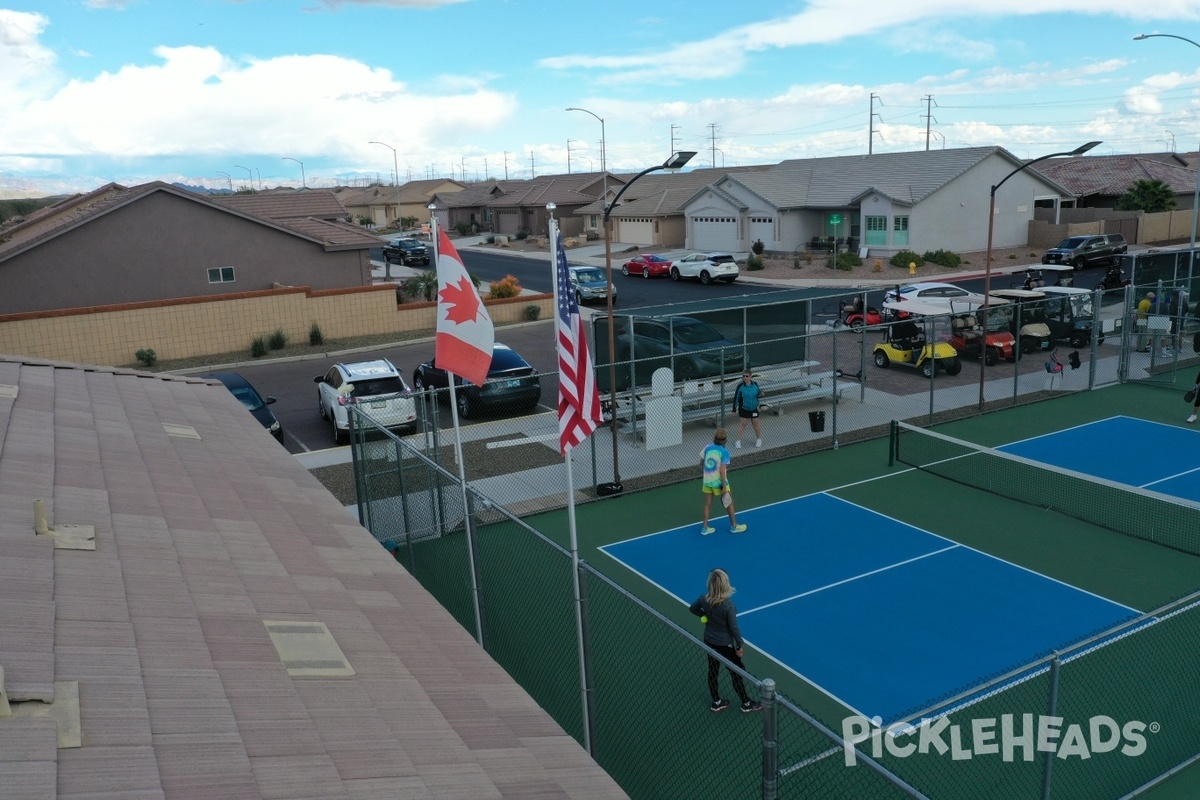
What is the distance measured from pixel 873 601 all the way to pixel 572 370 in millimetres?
5835

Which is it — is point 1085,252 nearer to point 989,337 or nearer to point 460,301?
point 989,337

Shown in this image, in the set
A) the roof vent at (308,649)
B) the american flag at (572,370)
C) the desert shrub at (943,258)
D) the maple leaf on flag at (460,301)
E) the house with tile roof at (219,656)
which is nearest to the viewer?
the house with tile roof at (219,656)

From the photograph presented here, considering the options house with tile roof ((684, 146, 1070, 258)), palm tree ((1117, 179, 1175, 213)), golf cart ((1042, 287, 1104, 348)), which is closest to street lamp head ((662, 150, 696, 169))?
golf cart ((1042, 287, 1104, 348))

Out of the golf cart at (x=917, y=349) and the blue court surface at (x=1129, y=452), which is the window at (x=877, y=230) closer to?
the golf cart at (x=917, y=349)

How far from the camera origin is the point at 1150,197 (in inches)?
2520

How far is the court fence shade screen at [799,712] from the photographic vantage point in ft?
25.0

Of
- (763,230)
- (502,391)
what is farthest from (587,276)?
(502,391)

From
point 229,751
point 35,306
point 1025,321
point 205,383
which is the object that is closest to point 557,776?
point 229,751

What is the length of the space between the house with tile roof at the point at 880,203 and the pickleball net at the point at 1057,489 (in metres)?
37.4

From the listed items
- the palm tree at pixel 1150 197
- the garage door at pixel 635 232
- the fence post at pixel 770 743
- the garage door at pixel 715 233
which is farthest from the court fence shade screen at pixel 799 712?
the palm tree at pixel 1150 197

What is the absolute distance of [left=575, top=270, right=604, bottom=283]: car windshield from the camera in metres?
44.4

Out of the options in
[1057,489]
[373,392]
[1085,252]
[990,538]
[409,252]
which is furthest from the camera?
[409,252]

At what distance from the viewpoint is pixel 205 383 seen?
1582 cm

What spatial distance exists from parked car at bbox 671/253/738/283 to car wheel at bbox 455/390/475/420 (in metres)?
28.9
